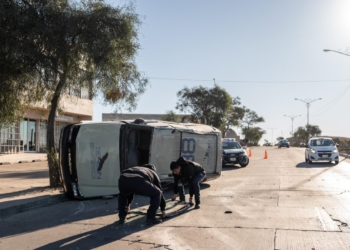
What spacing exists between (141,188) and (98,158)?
163 inches

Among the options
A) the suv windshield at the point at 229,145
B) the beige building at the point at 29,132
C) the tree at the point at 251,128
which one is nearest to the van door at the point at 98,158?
the suv windshield at the point at 229,145

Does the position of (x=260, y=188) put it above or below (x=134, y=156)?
below

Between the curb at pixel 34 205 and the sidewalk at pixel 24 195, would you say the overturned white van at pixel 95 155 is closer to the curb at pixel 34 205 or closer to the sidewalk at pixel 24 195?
the curb at pixel 34 205

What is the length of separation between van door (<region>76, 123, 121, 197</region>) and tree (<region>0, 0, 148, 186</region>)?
2.09m

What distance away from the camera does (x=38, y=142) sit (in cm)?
3797

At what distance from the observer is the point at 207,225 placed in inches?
336

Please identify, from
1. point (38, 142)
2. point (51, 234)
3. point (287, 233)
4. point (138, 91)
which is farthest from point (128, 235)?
point (38, 142)

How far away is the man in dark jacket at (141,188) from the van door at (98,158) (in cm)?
348

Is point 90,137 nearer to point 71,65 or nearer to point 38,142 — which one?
point 71,65

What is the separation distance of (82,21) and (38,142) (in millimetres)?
26890

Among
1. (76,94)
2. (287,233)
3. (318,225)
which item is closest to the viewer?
(287,233)

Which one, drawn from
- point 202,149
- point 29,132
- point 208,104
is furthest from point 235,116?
point 202,149

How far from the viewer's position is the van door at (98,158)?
40.1ft

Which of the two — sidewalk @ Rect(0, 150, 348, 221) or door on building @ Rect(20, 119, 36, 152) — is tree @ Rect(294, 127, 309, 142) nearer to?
door on building @ Rect(20, 119, 36, 152)
